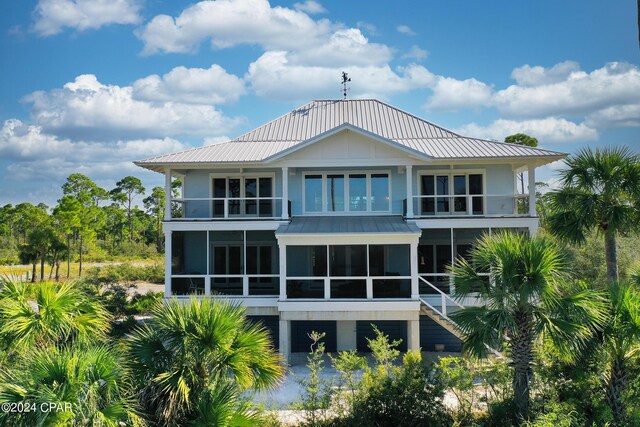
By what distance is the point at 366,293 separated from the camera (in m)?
17.9

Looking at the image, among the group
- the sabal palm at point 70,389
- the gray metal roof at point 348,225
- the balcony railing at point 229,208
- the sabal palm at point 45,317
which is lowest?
the sabal palm at point 70,389

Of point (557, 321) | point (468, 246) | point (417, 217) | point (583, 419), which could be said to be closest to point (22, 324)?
point (557, 321)

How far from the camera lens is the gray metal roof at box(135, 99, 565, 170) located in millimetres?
19828

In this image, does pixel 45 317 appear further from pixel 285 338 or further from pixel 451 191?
pixel 451 191

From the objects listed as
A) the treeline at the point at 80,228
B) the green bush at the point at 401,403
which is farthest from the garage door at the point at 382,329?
the treeline at the point at 80,228

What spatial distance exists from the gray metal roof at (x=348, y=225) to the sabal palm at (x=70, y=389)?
10561 millimetres

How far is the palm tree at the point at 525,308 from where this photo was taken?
9.95 meters

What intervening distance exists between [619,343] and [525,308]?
6.52 feet

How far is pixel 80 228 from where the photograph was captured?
4228 cm

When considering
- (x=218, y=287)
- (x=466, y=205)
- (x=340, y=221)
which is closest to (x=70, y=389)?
(x=218, y=287)

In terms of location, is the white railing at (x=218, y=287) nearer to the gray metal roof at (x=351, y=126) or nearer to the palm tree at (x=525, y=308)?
the gray metal roof at (x=351, y=126)

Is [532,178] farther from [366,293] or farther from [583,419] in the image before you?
[583,419]

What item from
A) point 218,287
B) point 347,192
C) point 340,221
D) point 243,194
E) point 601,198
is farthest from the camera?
point 243,194

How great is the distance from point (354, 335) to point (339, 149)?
7758 millimetres
